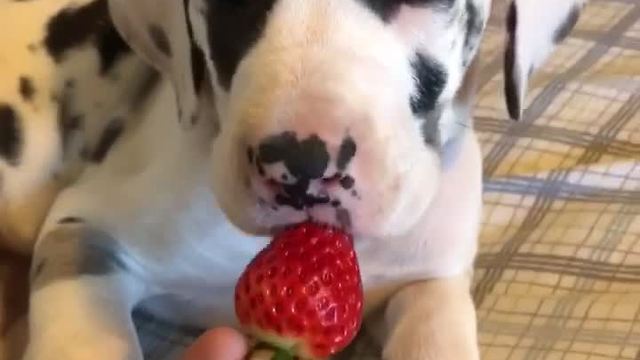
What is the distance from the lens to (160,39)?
58.5 inches

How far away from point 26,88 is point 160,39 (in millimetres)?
240

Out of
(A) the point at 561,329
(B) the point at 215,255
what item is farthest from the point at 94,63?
(A) the point at 561,329

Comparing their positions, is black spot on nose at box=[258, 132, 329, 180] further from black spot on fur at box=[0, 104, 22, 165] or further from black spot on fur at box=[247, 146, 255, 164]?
black spot on fur at box=[0, 104, 22, 165]

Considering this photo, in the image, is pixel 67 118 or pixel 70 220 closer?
pixel 70 220

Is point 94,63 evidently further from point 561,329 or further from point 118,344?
point 561,329

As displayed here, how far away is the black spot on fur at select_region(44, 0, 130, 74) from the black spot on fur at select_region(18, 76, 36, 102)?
4 centimetres

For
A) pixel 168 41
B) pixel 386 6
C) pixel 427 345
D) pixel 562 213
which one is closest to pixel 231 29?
pixel 386 6

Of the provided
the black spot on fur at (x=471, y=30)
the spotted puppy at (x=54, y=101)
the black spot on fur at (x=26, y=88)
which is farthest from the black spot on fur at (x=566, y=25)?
the black spot on fur at (x=26, y=88)

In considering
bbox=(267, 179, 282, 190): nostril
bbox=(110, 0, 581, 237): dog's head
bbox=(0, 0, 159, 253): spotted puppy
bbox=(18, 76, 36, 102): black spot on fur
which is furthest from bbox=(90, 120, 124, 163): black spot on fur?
bbox=(267, 179, 282, 190): nostril

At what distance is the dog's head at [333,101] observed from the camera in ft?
3.61

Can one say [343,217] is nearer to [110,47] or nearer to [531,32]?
[531,32]

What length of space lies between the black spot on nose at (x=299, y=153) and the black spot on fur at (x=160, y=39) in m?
0.41

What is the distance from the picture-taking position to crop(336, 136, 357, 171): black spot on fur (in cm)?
110

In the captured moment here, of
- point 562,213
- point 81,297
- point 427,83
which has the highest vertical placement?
point 427,83
